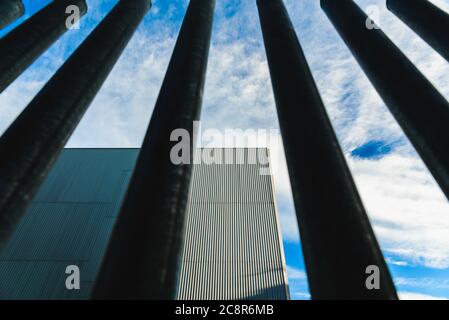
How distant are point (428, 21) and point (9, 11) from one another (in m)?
12.1

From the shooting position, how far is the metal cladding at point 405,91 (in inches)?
174

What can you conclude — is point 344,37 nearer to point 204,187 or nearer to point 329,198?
point 329,198

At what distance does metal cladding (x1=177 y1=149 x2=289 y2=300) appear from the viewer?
13.1 m

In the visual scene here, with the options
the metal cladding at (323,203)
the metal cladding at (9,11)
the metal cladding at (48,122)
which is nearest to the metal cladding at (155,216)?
the metal cladding at (323,203)

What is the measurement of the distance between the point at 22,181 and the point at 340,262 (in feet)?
15.4

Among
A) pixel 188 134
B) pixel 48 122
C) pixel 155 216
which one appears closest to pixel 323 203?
pixel 155 216

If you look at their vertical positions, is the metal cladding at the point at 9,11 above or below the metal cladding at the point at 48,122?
above

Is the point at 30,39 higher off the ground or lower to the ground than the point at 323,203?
higher

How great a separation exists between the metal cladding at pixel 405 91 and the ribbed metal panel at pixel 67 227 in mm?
15510

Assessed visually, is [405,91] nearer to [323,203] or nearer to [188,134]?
[323,203]

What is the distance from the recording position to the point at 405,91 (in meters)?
5.19

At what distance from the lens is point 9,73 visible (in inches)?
232

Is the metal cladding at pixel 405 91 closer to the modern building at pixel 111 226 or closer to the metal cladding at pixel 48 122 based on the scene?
the metal cladding at pixel 48 122

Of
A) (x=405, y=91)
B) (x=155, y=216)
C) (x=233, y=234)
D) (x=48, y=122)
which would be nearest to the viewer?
(x=155, y=216)
